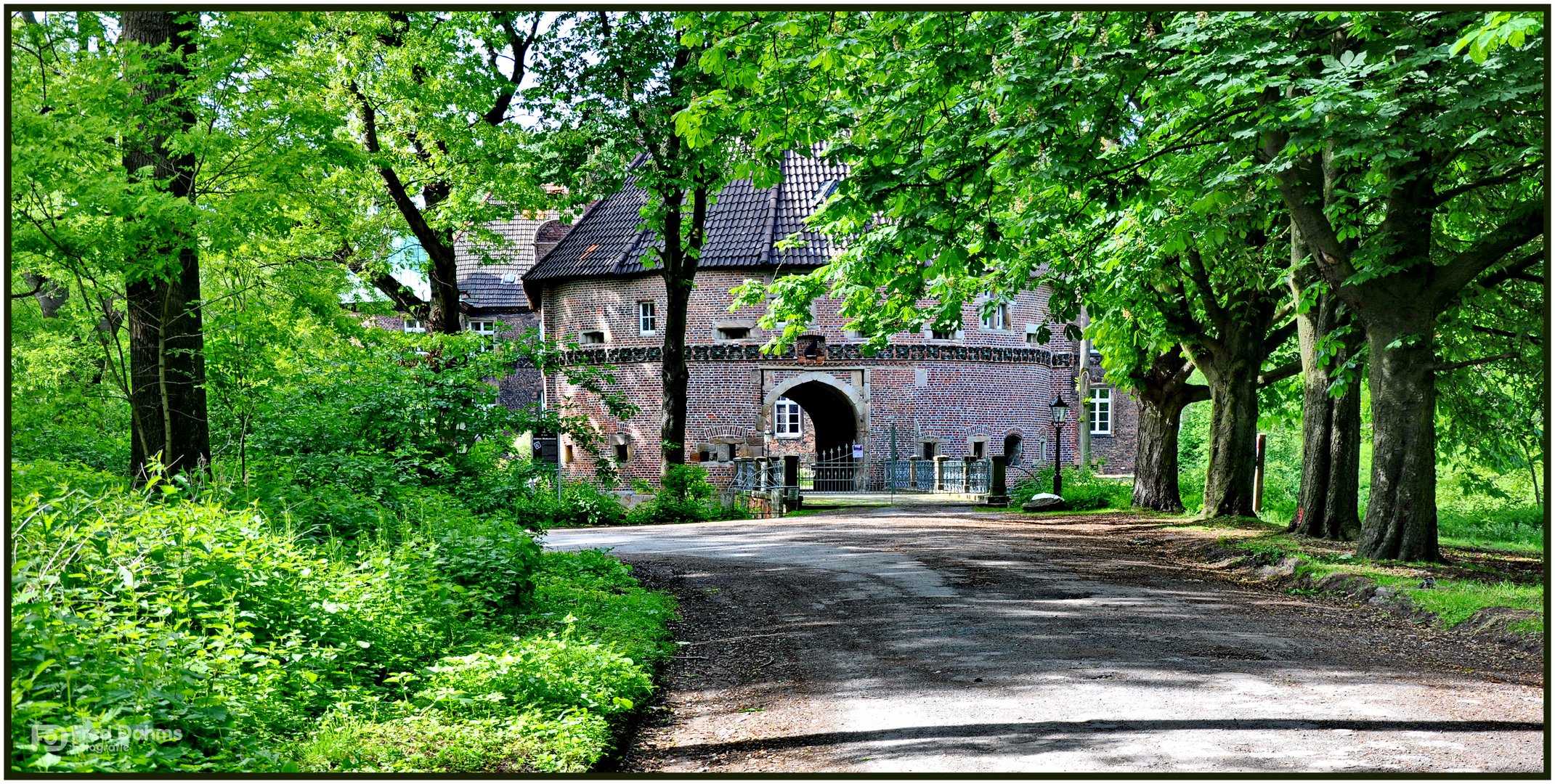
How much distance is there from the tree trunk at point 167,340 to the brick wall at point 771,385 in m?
21.9

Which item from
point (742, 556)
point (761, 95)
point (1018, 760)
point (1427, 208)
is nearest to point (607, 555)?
point (742, 556)

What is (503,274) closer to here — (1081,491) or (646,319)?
(646,319)

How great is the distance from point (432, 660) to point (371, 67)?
47.5 feet

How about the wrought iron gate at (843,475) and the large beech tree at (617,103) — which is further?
the wrought iron gate at (843,475)

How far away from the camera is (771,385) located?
1244 inches

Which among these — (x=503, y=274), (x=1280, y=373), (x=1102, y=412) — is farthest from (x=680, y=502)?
(x=1102, y=412)

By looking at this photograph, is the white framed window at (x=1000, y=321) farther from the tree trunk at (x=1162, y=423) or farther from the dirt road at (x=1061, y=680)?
the dirt road at (x=1061, y=680)

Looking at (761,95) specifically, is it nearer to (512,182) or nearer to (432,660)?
(432,660)

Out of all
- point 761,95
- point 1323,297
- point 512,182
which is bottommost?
point 1323,297

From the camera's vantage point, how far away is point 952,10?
815cm

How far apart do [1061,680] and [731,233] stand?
26125 millimetres

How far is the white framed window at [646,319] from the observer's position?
105 ft

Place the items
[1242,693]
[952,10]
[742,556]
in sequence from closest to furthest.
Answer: [1242,693]
[952,10]
[742,556]

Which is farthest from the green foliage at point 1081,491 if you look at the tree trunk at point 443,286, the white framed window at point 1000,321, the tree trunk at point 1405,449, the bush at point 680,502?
the tree trunk at point 443,286
